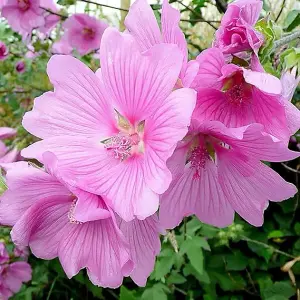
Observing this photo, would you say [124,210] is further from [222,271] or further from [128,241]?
[222,271]

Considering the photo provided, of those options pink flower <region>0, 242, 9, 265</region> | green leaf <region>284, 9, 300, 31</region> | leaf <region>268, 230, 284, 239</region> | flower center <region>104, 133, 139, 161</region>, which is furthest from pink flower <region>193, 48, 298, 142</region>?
leaf <region>268, 230, 284, 239</region>

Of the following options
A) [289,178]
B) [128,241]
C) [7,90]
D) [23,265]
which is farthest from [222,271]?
[128,241]

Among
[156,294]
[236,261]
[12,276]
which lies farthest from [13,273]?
[236,261]

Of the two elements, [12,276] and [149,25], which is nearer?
[149,25]

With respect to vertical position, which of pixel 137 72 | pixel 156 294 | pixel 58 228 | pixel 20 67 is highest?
pixel 137 72

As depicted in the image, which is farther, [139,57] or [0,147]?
[0,147]

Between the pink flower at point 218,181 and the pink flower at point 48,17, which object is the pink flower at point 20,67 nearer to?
the pink flower at point 48,17

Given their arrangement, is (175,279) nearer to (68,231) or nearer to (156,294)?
(156,294)

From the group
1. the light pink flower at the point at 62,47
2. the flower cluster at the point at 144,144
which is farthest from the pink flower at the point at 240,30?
the light pink flower at the point at 62,47
